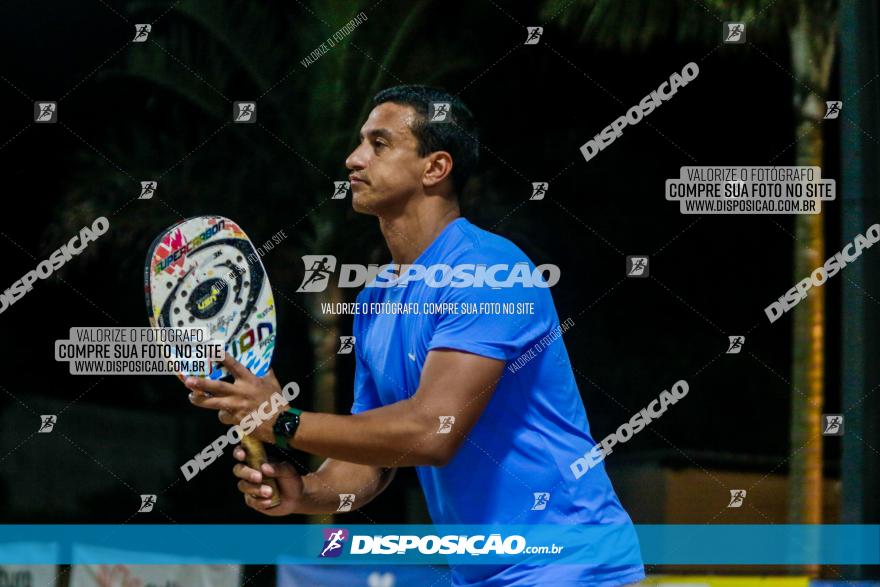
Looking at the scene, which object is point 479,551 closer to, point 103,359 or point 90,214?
point 103,359

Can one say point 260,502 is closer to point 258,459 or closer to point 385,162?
point 258,459

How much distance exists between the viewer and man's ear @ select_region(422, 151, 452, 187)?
4.29m

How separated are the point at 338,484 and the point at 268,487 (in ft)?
1.15

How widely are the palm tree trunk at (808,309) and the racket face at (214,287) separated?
2095 mm

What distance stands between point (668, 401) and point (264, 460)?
66.5 inches

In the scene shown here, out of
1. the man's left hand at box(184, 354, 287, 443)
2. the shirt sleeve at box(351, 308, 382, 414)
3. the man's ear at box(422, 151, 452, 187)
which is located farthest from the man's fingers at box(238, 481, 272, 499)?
the man's ear at box(422, 151, 452, 187)

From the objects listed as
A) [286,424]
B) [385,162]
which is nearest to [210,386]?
[286,424]

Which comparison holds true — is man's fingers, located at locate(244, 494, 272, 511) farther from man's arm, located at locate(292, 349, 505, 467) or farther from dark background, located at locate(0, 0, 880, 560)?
dark background, located at locate(0, 0, 880, 560)

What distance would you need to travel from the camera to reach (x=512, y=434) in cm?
374

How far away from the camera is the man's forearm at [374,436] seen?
3633 mm

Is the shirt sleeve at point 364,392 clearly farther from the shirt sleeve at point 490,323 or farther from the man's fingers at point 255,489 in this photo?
the man's fingers at point 255,489

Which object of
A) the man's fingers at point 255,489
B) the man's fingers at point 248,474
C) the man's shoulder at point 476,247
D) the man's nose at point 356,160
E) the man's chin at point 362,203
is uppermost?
the man's nose at point 356,160

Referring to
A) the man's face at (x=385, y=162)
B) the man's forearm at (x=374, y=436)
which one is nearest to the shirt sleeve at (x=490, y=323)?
the man's forearm at (x=374, y=436)

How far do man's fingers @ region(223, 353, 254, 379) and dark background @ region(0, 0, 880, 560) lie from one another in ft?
3.51
